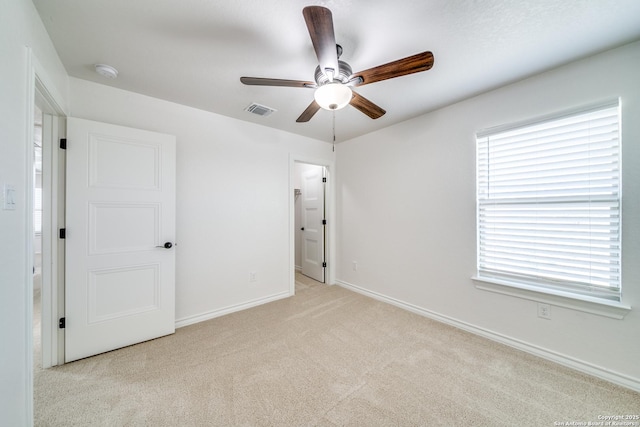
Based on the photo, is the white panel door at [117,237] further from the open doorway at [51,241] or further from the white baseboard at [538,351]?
the white baseboard at [538,351]

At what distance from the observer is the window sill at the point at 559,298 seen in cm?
166

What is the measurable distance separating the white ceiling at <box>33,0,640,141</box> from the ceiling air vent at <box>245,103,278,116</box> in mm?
286

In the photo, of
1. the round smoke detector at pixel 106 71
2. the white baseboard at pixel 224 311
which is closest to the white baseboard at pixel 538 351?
the white baseboard at pixel 224 311

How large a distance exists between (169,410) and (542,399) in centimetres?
245

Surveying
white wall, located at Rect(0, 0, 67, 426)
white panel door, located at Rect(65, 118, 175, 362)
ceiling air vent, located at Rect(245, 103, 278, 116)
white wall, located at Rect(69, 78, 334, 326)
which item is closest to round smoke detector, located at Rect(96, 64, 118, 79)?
white wall, located at Rect(69, 78, 334, 326)

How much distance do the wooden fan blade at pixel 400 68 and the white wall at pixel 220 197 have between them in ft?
6.20

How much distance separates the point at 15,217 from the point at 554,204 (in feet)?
11.6

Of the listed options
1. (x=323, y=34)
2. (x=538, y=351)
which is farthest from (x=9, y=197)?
(x=538, y=351)

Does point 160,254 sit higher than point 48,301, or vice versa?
point 160,254

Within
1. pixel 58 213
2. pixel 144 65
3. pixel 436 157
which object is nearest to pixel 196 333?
pixel 58 213

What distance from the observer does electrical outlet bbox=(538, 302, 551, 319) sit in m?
1.94

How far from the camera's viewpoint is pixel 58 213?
1.88m

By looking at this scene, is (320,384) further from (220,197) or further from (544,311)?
(220,197)

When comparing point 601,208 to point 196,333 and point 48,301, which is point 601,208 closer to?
point 196,333
